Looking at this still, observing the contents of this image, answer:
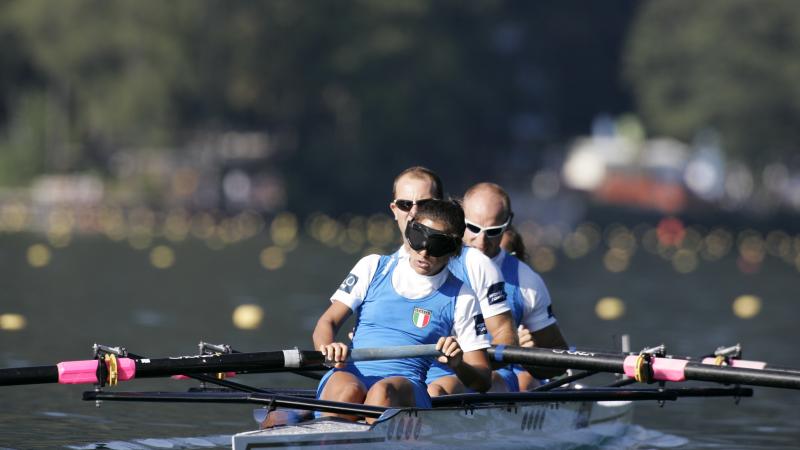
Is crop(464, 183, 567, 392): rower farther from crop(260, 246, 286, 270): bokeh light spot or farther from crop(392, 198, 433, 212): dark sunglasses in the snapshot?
crop(260, 246, 286, 270): bokeh light spot

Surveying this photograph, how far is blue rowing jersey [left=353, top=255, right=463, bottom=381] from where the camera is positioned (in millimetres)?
11109

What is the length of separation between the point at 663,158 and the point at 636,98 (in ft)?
56.5

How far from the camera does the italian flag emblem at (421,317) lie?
11.1 m

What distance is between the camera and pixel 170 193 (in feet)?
218

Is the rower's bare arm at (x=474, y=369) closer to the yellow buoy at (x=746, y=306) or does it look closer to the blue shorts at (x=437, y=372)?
the blue shorts at (x=437, y=372)

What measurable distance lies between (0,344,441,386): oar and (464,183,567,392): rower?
5.58 feet

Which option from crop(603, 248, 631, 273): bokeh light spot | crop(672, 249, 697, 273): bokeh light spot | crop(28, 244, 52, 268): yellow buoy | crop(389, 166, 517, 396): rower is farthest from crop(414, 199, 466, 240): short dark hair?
crop(672, 249, 697, 273): bokeh light spot

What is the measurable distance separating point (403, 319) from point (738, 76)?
234 feet

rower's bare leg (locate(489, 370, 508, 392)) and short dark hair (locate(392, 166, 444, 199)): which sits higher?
short dark hair (locate(392, 166, 444, 199))

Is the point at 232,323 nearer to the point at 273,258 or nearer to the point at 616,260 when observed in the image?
the point at 273,258

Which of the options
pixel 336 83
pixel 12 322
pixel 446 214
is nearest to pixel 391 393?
pixel 446 214

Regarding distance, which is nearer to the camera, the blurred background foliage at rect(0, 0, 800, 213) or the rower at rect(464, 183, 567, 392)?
the rower at rect(464, 183, 567, 392)

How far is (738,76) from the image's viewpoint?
80438mm

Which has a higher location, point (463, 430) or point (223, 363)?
point (223, 363)
